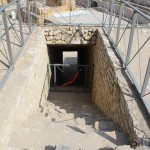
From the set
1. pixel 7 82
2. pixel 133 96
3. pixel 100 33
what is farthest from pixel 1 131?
pixel 100 33

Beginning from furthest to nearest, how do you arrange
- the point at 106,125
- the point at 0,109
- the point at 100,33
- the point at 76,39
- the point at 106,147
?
the point at 76,39
the point at 100,33
the point at 106,125
the point at 0,109
the point at 106,147

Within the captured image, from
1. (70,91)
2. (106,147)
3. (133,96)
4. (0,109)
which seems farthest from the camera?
(70,91)

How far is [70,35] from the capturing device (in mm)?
8109

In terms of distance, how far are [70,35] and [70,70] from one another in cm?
610

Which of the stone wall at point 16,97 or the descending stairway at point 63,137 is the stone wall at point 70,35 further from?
the descending stairway at point 63,137

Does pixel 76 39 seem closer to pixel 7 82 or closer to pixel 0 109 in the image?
pixel 7 82

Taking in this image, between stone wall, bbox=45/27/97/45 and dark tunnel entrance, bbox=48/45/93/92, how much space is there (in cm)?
97

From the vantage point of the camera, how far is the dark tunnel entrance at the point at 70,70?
946 cm

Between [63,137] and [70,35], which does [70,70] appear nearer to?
[70,35]

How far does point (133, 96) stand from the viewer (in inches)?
147

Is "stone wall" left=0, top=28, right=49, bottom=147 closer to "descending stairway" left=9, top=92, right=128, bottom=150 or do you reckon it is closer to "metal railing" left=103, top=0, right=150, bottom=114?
"descending stairway" left=9, top=92, right=128, bottom=150

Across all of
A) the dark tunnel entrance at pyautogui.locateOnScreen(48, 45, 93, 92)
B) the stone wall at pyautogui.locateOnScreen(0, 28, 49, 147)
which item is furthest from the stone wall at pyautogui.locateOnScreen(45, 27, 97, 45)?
the stone wall at pyautogui.locateOnScreen(0, 28, 49, 147)

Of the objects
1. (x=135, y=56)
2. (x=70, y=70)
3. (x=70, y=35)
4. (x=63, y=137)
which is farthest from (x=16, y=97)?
(x=70, y=70)

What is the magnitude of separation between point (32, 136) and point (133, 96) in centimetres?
178
